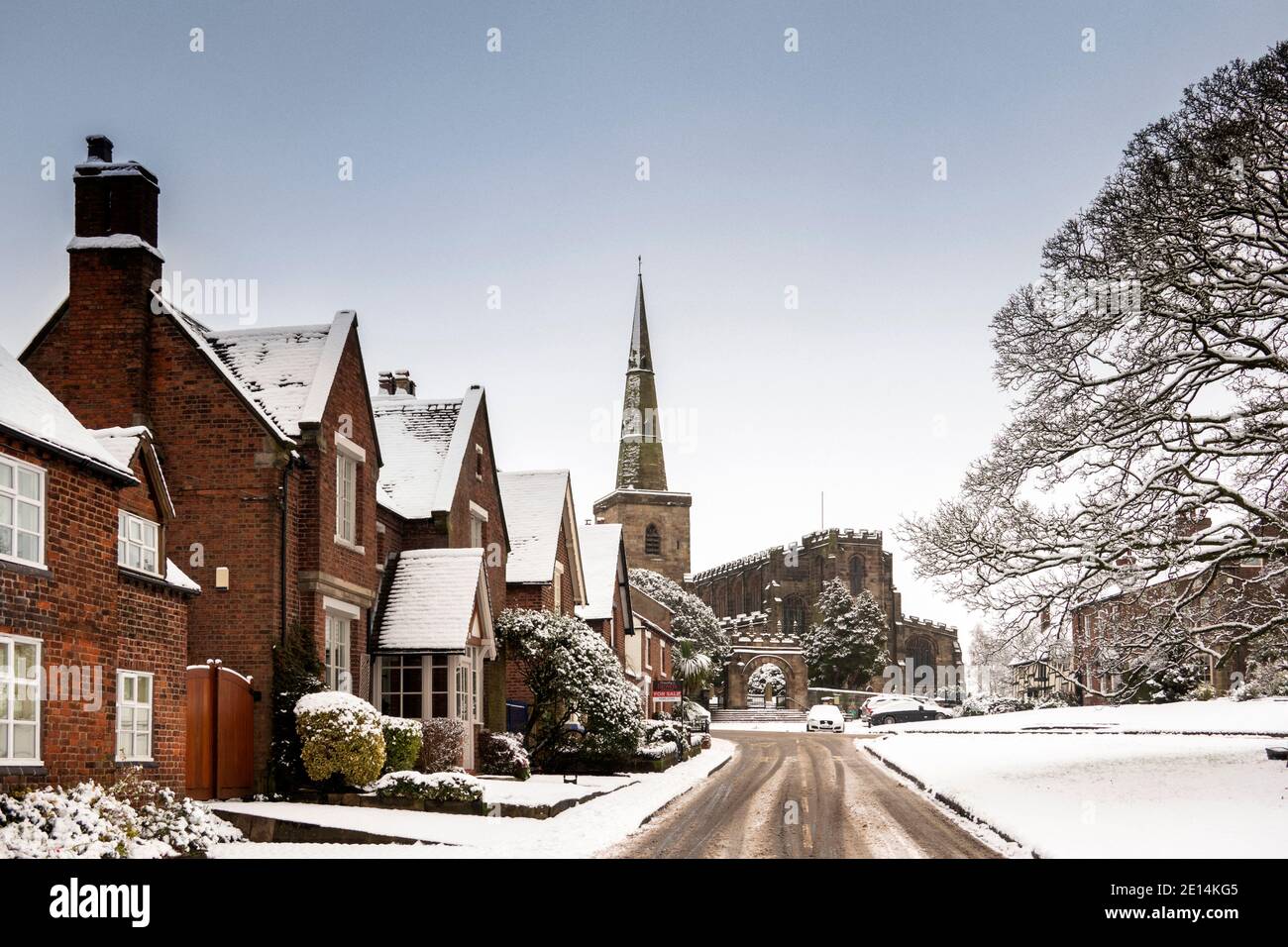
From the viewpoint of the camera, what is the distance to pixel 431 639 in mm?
25906

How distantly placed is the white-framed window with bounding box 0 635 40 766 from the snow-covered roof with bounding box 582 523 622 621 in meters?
28.3

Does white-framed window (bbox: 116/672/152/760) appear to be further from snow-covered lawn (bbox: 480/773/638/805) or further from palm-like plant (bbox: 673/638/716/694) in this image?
palm-like plant (bbox: 673/638/716/694)

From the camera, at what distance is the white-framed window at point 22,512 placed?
48.9ft

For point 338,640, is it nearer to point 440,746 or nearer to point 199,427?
point 440,746

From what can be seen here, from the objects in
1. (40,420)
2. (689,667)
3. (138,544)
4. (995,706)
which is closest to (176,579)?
(138,544)

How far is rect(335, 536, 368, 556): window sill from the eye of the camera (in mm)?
24034

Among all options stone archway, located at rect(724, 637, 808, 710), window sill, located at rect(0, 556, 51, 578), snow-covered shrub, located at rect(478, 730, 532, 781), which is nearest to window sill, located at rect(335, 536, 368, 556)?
snow-covered shrub, located at rect(478, 730, 532, 781)

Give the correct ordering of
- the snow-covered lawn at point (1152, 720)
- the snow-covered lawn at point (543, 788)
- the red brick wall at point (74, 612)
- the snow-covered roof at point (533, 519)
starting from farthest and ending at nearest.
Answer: the snow-covered lawn at point (1152, 720) < the snow-covered roof at point (533, 519) < the snow-covered lawn at point (543, 788) < the red brick wall at point (74, 612)

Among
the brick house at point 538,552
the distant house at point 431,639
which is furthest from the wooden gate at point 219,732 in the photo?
the brick house at point 538,552

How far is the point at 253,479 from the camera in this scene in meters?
22.3

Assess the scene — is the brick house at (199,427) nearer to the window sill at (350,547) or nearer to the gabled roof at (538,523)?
the window sill at (350,547)

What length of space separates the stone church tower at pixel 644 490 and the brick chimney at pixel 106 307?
91.2m

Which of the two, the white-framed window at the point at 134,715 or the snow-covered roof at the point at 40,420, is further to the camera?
the white-framed window at the point at 134,715

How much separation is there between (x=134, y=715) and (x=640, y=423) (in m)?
102
